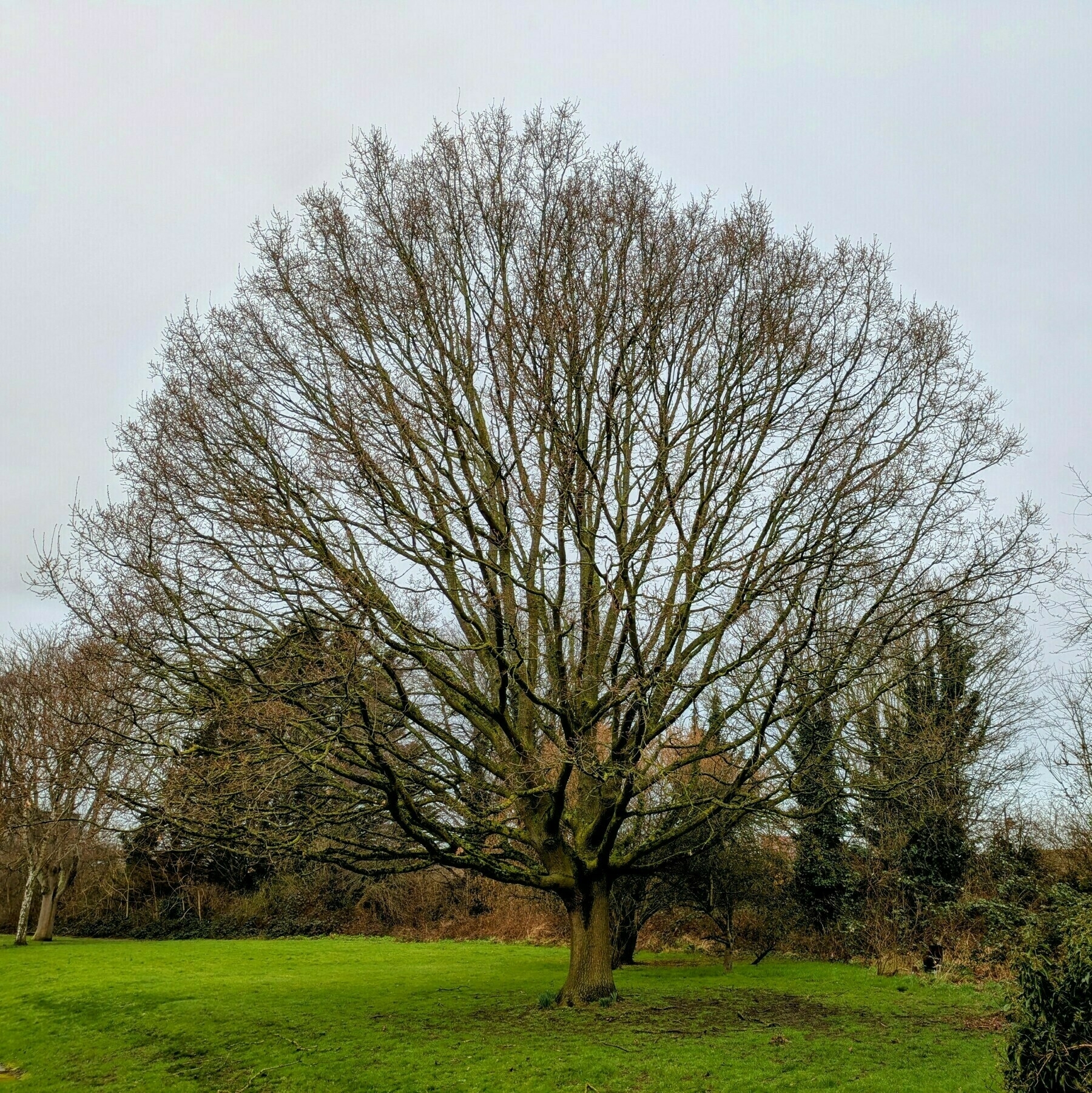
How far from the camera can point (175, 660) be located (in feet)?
44.2

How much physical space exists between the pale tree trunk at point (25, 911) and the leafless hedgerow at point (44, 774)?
0.03 metres

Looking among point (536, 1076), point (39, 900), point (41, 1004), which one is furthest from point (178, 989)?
point (39, 900)

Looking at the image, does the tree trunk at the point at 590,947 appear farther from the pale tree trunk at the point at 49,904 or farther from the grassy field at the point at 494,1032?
the pale tree trunk at the point at 49,904

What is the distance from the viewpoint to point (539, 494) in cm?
1245

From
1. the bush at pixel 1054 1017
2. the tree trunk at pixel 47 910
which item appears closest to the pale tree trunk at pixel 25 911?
the tree trunk at pixel 47 910

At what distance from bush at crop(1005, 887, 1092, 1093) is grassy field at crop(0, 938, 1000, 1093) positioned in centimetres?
53

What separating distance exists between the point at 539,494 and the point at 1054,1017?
8349 millimetres

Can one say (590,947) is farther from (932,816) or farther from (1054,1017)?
(932,816)

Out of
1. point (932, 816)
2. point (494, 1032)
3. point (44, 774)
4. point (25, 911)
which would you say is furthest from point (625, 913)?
point (25, 911)

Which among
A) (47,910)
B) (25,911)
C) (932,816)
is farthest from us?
(47,910)

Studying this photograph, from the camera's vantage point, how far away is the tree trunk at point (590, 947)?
13.8 metres

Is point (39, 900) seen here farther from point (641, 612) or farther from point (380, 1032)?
Answer: point (641, 612)

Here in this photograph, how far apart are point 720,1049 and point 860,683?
8.92 m

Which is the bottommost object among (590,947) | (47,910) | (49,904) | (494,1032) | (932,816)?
(47,910)
